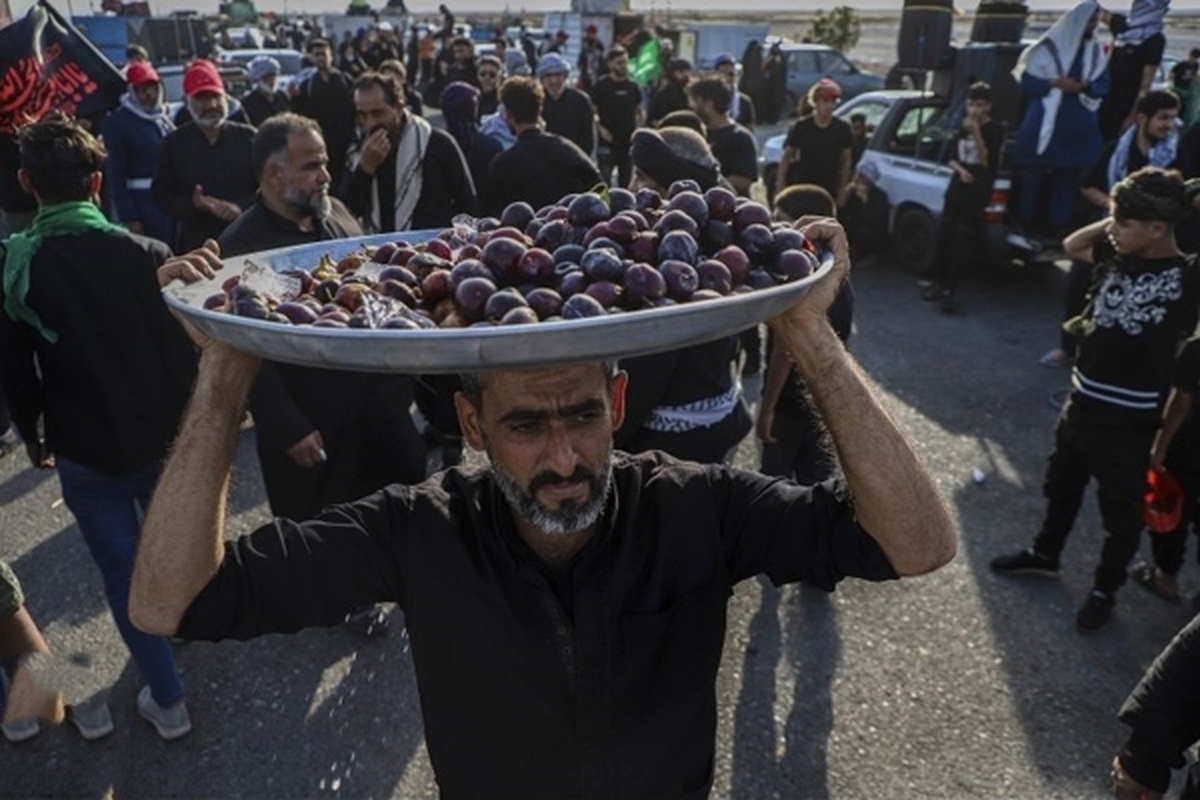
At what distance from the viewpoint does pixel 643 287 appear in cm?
139

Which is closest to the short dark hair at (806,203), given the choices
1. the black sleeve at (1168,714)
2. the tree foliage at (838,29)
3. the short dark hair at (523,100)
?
the short dark hair at (523,100)

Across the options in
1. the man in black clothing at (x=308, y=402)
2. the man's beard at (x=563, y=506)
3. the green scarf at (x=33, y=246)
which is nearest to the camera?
the man's beard at (x=563, y=506)

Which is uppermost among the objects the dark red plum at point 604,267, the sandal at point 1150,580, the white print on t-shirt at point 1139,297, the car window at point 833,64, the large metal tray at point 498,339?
the dark red plum at point 604,267

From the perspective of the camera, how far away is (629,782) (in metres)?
1.75

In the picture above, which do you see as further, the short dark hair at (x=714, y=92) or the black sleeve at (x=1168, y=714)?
the short dark hair at (x=714, y=92)

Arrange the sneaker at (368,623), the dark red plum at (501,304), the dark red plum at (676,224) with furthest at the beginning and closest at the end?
the sneaker at (368,623)
the dark red plum at (676,224)
the dark red plum at (501,304)

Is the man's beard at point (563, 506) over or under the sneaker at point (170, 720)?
over

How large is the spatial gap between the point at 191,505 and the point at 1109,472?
150 inches

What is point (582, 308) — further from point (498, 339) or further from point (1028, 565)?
point (1028, 565)

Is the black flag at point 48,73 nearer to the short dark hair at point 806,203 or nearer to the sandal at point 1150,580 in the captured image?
the short dark hair at point 806,203

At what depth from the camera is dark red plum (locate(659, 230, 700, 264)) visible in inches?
59.6

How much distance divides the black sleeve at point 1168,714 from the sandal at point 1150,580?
8.48ft

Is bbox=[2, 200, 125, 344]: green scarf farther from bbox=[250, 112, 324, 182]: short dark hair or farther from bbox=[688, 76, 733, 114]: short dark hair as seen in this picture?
bbox=[688, 76, 733, 114]: short dark hair

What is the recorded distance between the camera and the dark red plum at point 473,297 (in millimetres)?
1396
